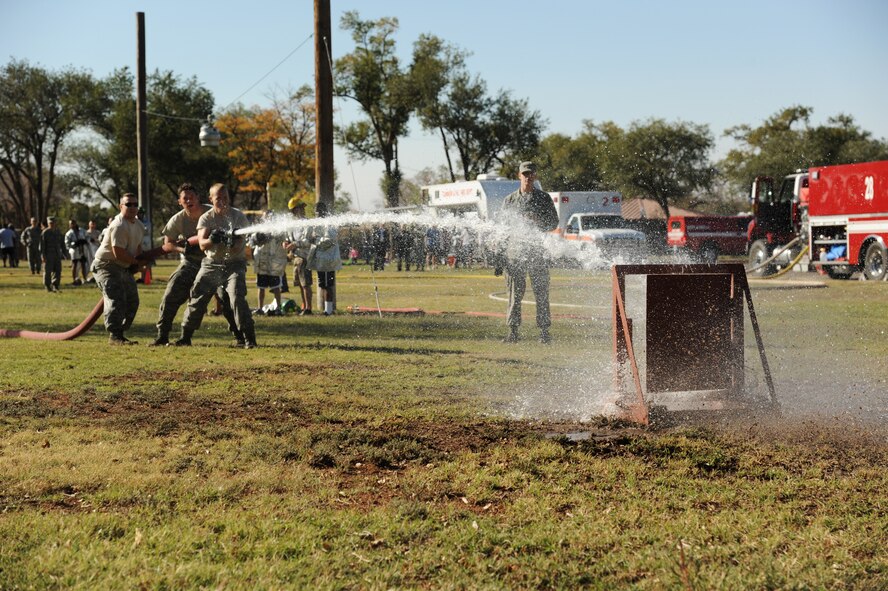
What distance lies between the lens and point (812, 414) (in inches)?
253

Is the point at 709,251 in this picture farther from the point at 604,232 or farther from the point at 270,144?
the point at 270,144

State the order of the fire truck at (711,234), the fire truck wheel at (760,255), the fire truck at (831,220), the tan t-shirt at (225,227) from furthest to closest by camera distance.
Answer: the fire truck at (711,234), the fire truck wheel at (760,255), the fire truck at (831,220), the tan t-shirt at (225,227)

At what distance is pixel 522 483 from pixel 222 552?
5.16 ft

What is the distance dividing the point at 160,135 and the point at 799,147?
142 feet

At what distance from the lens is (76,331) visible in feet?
37.6

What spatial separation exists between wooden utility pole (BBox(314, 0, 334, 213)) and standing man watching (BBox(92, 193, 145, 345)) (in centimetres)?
448

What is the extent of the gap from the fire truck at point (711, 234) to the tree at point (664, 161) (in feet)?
121

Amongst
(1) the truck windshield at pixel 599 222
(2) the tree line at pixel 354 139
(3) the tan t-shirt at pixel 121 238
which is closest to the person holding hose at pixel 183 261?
(3) the tan t-shirt at pixel 121 238

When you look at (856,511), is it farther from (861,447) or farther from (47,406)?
(47,406)

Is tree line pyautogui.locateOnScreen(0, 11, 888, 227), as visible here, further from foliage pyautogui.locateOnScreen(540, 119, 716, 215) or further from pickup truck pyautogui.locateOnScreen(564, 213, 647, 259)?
pickup truck pyautogui.locateOnScreen(564, 213, 647, 259)

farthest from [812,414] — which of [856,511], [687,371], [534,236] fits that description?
[534,236]

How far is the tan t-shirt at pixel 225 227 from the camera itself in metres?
10.4

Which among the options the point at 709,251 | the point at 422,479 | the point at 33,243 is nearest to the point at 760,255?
the point at 709,251

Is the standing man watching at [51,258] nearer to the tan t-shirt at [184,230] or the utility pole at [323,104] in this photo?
the utility pole at [323,104]
